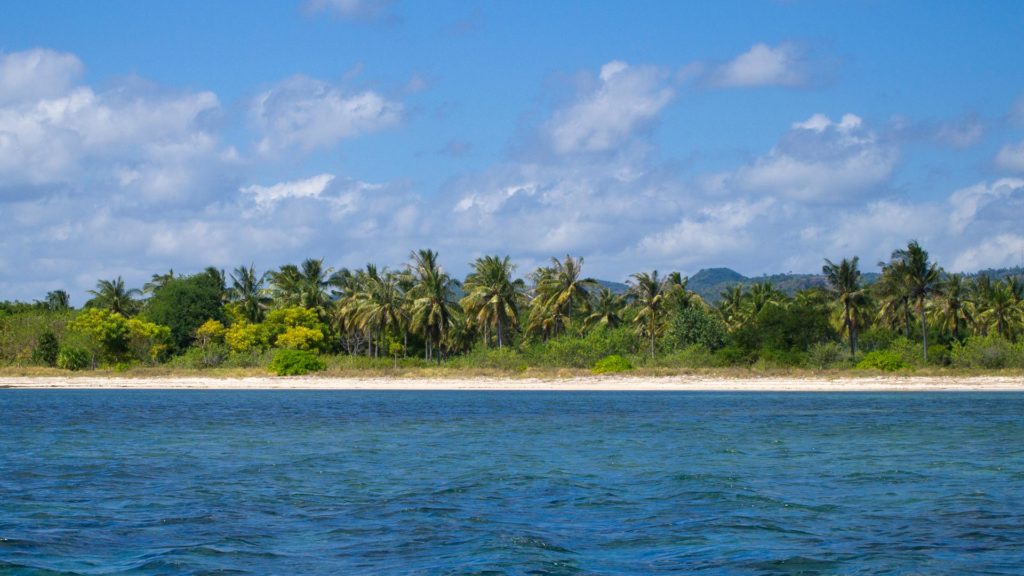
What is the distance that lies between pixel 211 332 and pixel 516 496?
61097 mm

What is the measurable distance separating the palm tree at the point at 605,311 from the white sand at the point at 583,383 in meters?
18.7

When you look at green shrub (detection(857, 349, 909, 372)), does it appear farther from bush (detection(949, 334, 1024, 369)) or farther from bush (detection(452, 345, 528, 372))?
bush (detection(452, 345, 528, 372))

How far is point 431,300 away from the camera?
6969 centimetres

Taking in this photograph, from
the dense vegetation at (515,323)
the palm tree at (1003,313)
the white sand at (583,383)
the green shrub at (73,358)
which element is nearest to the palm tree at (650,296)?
the dense vegetation at (515,323)

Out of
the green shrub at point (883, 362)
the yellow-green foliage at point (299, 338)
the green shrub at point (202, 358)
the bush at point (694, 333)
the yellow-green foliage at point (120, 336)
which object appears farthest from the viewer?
the yellow-green foliage at point (299, 338)

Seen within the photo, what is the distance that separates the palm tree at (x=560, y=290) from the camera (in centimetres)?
7194

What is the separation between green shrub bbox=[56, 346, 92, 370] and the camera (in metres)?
67.9

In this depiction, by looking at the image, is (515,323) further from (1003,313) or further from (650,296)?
(1003,313)

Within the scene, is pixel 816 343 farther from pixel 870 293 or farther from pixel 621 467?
pixel 621 467

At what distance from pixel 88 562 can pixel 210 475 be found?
810 cm

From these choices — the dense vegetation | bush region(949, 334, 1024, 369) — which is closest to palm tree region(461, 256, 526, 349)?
the dense vegetation

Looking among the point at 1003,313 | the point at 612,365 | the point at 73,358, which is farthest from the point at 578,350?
the point at 1003,313

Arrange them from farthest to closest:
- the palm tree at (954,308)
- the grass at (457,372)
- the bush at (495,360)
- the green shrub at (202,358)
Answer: the palm tree at (954,308), the green shrub at (202,358), the bush at (495,360), the grass at (457,372)

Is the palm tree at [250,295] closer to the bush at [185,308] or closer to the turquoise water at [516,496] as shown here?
the bush at [185,308]
